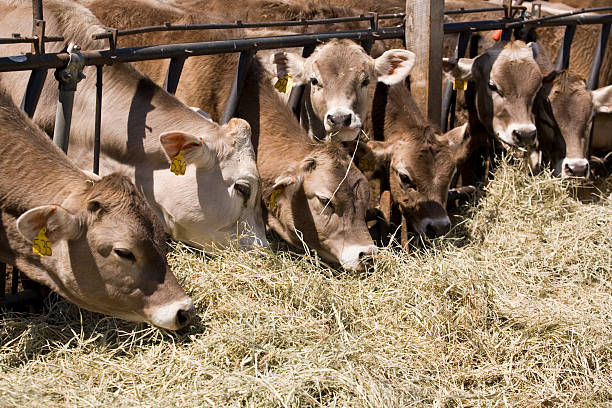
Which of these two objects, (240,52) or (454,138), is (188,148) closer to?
(240,52)

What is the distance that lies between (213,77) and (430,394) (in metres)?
3.29

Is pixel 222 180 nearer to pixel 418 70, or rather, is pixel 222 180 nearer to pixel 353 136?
pixel 353 136

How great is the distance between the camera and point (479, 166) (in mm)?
7734

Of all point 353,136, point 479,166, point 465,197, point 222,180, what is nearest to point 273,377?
point 222,180

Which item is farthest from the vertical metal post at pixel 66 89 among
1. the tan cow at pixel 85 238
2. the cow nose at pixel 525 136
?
the cow nose at pixel 525 136

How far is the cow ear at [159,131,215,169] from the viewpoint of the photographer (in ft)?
16.0

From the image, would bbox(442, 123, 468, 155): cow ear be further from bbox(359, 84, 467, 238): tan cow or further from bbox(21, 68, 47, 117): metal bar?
bbox(21, 68, 47, 117): metal bar

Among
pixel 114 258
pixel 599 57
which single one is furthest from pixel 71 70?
pixel 599 57

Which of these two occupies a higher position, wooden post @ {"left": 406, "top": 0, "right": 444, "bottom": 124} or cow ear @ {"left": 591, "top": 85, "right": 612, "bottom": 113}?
wooden post @ {"left": 406, "top": 0, "right": 444, "bottom": 124}

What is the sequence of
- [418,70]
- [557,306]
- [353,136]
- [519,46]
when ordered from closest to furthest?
[557,306], [353,136], [418,70], [519,46]

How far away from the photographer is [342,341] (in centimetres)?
418

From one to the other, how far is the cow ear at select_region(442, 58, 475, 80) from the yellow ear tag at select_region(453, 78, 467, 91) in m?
0.04

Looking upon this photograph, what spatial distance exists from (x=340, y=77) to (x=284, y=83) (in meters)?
0.48

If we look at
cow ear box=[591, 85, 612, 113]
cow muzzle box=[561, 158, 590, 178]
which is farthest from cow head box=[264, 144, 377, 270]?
cow ear box=[591, 85, 612, 113]
